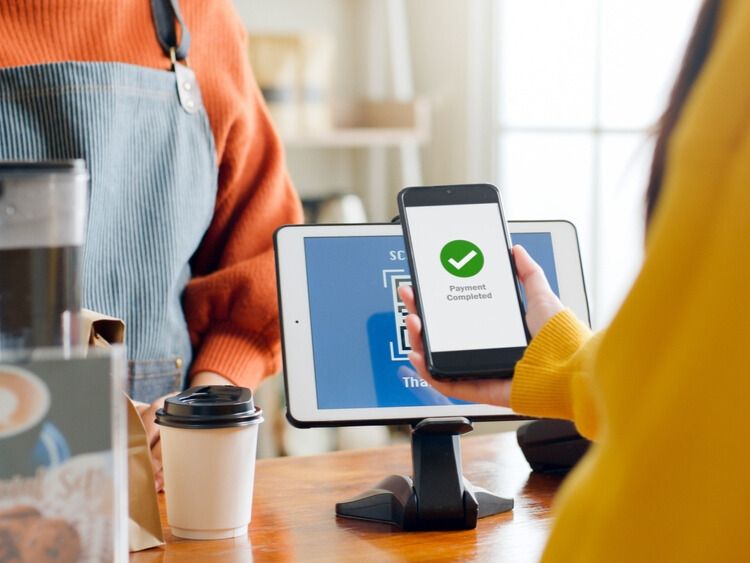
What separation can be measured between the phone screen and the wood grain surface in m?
0.17

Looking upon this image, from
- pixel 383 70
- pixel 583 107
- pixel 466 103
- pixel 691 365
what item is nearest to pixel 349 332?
pixel 691 365

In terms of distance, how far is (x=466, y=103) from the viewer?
2852mm

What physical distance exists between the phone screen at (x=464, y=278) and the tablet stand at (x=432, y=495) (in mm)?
111

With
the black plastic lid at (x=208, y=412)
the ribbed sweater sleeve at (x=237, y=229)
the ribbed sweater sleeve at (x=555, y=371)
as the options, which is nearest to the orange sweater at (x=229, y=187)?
the ribbed sweater sleeve at (x=237, y=229)

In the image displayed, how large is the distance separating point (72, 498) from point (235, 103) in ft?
2.47

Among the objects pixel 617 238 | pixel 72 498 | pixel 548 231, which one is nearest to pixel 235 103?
pixel 548 231

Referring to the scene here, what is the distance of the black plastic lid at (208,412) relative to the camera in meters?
0.91

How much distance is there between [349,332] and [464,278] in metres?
0.15

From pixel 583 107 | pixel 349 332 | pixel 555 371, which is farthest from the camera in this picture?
pixel 583 107

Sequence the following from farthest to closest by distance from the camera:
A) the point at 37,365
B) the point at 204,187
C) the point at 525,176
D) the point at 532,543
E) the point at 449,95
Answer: the point at 449,95 → the point at 525,176 → the point at 204,187 → the point at 532,543 → the point at 37,365

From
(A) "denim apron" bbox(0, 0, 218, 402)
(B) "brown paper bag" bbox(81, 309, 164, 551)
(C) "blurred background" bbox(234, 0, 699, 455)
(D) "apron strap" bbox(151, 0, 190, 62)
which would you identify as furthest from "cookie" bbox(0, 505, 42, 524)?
(C) "blurred background" bbox(234, 0, 699, 455)

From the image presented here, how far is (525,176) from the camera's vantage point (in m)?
2.74

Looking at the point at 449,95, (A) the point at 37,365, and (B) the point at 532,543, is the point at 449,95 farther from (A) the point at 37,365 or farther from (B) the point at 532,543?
(A) the point at 37,365

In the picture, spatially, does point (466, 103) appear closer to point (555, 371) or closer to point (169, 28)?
point (169, 28)
